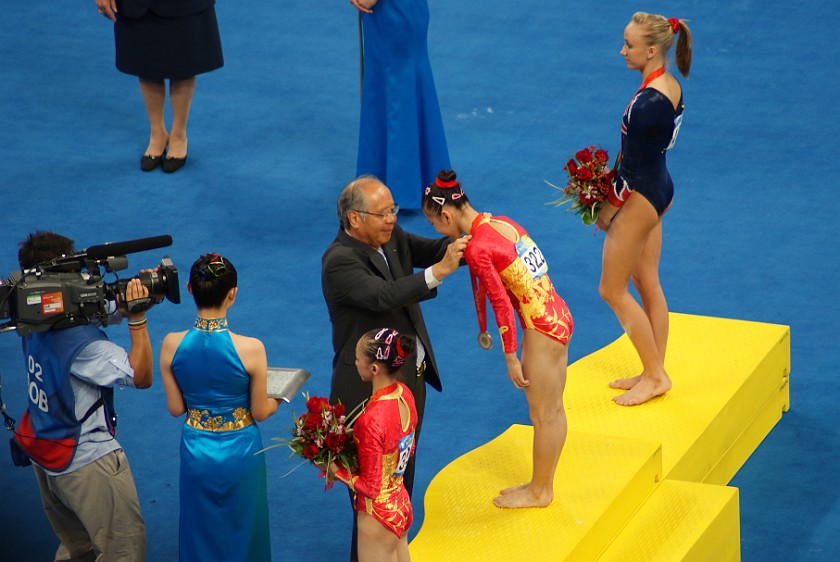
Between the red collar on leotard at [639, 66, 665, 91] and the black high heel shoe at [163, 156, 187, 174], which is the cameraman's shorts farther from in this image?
the black high heel shoe at [163, 156, 187, 174]

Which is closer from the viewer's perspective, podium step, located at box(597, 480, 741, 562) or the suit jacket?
the suit jacket

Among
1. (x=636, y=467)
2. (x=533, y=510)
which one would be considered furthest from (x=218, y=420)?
(x=636, y=467)

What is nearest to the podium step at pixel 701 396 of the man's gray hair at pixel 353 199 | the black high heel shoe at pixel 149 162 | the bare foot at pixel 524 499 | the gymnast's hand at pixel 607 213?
the bare foot at pixel 524 499

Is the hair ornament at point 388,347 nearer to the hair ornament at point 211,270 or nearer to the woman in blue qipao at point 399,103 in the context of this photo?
the hair ornament at point 211,270

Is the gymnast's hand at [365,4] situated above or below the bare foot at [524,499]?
above

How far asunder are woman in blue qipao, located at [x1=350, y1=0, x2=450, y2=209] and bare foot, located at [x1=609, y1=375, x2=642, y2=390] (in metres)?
2.91

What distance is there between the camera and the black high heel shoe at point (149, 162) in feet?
32.2

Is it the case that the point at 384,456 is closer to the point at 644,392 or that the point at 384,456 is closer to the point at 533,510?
the point at 533,510

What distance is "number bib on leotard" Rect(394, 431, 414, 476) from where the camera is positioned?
16.1ft

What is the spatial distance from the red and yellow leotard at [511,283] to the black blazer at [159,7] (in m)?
4.73

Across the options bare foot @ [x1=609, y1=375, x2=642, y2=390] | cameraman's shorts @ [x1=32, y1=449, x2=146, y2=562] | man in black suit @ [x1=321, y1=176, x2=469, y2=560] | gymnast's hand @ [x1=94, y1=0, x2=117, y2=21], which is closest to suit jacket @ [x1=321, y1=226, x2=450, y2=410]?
man in black suit @ [x1=321, y1=176, x2=469, y2=560]

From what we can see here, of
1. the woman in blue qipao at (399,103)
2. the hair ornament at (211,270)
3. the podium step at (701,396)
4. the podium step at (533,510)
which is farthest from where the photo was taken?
the woman in blue qipao at (399,103)

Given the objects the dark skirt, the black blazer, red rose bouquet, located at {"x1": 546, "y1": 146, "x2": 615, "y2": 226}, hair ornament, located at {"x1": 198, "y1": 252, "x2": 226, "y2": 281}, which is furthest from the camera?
the dark skirt

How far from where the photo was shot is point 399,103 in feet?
29.5
